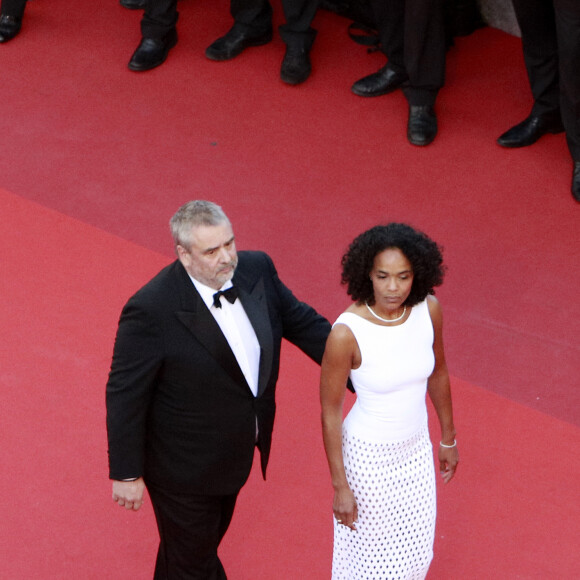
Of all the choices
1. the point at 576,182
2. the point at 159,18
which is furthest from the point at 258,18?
the point at 576,182

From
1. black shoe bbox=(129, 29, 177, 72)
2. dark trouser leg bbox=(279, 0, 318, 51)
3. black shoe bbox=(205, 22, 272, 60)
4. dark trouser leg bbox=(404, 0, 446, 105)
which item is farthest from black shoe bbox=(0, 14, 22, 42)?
dark trouser leg bbox=(404, 0, 446, 105)

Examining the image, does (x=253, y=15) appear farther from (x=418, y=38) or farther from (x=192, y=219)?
(x=192, y=219)

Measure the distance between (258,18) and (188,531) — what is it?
11.7ft

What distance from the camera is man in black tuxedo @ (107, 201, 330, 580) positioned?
8.47 feet

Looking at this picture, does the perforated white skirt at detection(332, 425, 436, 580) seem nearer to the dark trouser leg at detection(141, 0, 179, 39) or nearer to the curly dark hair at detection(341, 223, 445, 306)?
the curly dark hair at detection(341, 223, 445, 306)

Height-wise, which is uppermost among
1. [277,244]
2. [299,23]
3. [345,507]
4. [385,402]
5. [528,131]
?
[385,402]

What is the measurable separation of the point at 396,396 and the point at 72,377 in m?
1.63

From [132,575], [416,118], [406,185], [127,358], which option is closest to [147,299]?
[127,358]

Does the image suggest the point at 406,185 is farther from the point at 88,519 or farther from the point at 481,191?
the point at 88,519

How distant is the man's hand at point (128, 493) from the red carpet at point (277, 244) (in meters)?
0.65

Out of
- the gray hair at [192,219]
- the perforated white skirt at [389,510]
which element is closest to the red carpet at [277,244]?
the perforated white skirt at [389,510]

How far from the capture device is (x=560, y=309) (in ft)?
13.4

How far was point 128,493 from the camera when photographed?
2.67 m

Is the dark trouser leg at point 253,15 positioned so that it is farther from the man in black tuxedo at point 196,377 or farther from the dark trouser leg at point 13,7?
the man in black tuxedo at point 196,377
